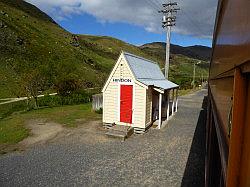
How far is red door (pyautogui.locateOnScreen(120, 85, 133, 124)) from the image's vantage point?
1694 centimetres

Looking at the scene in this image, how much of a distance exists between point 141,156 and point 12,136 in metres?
7.78

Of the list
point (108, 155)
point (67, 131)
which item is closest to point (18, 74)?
point (67, 131)

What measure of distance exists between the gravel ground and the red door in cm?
152

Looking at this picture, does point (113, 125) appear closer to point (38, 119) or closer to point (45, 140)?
point (45, 140)

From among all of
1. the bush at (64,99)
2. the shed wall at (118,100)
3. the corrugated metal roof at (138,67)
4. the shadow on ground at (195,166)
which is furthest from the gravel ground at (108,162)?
→ the bush at (64,99)

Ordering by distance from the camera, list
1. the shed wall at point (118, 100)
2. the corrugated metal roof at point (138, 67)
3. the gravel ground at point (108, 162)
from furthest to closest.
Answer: the corrugated metal roof at point (138, 67), the shed wall at point (118, 100), the gravel ground at point (108, 162)

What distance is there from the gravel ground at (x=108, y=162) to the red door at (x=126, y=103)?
1.52 meters

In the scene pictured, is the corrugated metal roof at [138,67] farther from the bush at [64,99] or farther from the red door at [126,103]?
the bush at [64,99]

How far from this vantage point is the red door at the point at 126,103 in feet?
55.6

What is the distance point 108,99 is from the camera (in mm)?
17766

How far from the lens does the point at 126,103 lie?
17047 mm

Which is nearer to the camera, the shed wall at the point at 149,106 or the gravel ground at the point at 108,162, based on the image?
the gravel ground at the point at 108,162

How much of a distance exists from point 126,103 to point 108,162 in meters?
6.14

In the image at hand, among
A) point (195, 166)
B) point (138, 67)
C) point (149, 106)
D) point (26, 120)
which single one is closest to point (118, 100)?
point (149, 106)
